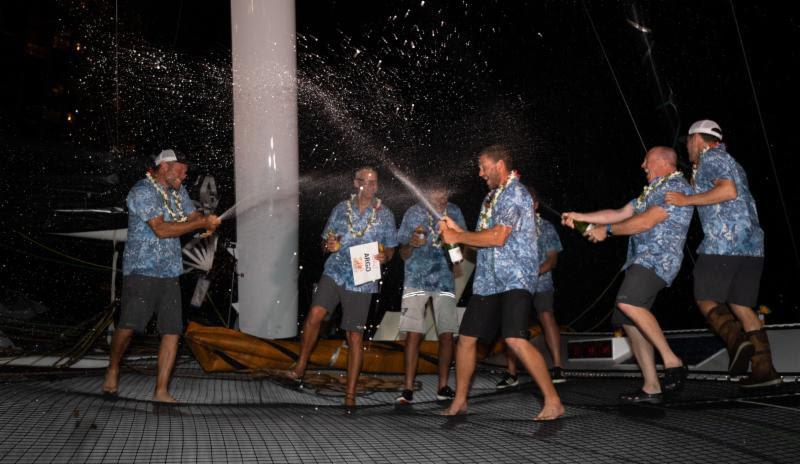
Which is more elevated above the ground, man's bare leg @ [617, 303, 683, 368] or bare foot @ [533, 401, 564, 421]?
man's bare leg @ [617, 303, 683, 368]

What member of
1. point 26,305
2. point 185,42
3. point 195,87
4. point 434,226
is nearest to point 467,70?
point 195,87

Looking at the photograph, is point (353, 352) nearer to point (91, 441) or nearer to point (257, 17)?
point (91, 441)

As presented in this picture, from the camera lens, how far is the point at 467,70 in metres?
12.8

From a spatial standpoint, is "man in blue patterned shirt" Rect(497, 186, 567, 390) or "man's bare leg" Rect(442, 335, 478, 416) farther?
"man in blue patterned shirt" Rect(497, 186, 567, 390)

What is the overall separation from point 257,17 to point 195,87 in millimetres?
3938

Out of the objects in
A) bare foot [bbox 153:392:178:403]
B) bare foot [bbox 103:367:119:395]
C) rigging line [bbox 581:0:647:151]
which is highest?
rigging line [bbox 581:0:647:151]

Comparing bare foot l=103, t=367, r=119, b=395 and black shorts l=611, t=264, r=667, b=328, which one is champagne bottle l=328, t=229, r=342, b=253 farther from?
black shorts l=611, t=264, r=667, b=328

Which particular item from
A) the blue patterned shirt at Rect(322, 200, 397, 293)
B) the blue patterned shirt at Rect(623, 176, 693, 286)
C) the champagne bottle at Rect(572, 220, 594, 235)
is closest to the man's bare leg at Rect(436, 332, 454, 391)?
the blue patterned shirt at Rect(322, 200, 397, 293)

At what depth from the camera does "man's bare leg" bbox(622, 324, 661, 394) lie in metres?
5.61

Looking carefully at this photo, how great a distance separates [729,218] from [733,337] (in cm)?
95

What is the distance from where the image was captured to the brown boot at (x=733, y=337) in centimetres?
570

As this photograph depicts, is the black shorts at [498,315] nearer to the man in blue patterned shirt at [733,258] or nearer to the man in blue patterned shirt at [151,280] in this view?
the man in blue patterned shirt at [733,258]

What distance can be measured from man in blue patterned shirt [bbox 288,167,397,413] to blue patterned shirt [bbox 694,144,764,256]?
8.80 ft

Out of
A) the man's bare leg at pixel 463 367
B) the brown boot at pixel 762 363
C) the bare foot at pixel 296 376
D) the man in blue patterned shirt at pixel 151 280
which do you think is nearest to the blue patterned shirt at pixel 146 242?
the man in blue patterned shirt at pixel 151 280
